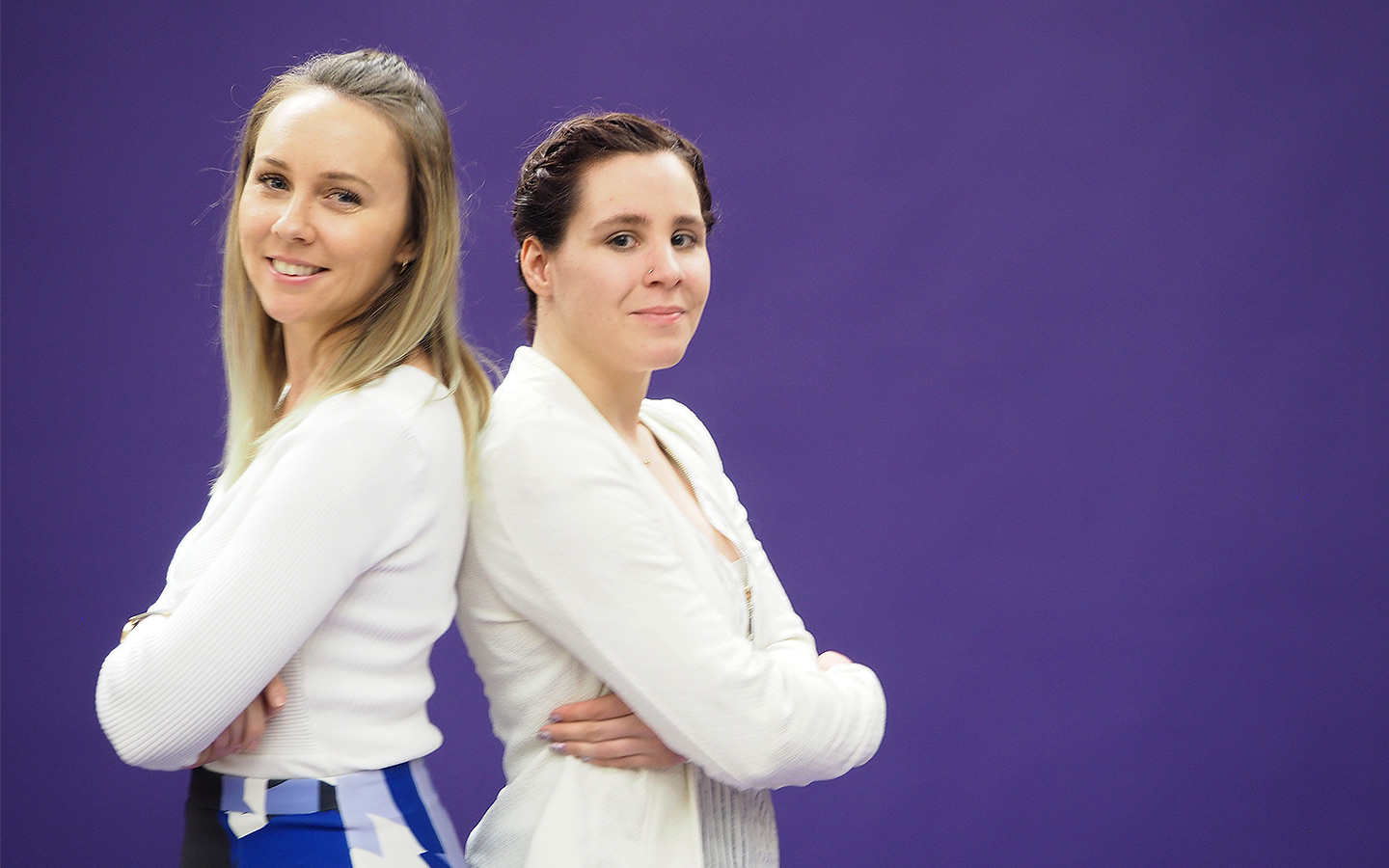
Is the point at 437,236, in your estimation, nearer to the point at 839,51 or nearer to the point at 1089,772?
the point at 839,51

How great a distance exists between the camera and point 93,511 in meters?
2.76

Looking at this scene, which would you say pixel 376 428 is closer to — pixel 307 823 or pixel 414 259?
pixel 414 259

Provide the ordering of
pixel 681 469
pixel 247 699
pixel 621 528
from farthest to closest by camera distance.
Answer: pixel 681 469
pixel 621 528
pixel 247 699

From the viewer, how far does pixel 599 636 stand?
127 cm

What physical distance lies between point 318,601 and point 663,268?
1.75ft

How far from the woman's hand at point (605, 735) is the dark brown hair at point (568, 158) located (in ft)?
1.72

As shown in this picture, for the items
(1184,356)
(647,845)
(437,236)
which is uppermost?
(1184,356)

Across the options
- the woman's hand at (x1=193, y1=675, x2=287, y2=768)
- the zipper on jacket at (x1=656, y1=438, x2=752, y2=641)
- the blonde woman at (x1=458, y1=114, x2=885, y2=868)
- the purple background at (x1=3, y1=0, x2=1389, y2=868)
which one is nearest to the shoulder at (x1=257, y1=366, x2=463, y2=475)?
the blonde woman at (x1=458, y1=114, x2=885, y2=868)

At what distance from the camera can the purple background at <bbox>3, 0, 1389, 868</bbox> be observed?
9.03 ft

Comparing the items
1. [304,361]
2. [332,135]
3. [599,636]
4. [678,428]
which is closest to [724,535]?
[678,428]

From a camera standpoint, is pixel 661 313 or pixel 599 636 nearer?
pixel 599 636

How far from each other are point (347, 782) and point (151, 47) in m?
2.15

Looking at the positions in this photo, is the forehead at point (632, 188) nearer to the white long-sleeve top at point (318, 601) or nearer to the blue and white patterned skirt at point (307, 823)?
the white long-sleeve top at point (318, 601)

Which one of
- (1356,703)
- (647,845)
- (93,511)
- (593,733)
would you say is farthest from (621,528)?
(1356,703)
